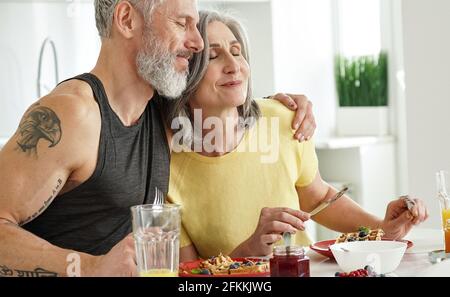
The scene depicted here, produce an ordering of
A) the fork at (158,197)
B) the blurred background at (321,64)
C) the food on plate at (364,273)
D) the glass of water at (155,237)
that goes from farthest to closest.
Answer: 1. the blurred background at (321,64)
2. the fork at (158,197)
3. the food on plate at (364,273)
4. the glass of water at (155,237)

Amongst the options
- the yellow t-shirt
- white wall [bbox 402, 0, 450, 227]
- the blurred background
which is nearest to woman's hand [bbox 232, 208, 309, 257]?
the yellow t-shirt

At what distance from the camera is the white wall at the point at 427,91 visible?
8.93 ft

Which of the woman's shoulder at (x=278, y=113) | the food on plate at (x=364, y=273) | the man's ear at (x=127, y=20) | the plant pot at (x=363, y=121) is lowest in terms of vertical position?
the food on plate at (x=364, y=273)

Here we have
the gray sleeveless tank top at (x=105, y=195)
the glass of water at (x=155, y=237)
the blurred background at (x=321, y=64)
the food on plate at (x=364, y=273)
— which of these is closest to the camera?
the glass of water at (x=155, y=237)

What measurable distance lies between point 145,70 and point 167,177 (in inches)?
9.2

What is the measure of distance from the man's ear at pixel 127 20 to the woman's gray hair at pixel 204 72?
0.15 m

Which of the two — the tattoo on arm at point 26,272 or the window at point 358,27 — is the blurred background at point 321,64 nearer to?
the window at point 358,27

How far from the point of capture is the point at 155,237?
3.59 ft

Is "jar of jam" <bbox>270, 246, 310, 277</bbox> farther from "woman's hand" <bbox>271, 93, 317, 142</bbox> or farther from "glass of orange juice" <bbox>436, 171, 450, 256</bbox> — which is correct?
"woman's hand" <bbox>271, 93, 317, 142</bbox>

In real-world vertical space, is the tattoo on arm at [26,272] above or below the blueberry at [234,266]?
above

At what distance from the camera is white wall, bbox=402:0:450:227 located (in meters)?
2.72

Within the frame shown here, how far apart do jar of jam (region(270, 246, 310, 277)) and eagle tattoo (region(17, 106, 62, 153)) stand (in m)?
0.48

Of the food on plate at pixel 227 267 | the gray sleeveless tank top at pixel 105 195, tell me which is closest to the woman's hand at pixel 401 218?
the food on plate at pixel 227 267
